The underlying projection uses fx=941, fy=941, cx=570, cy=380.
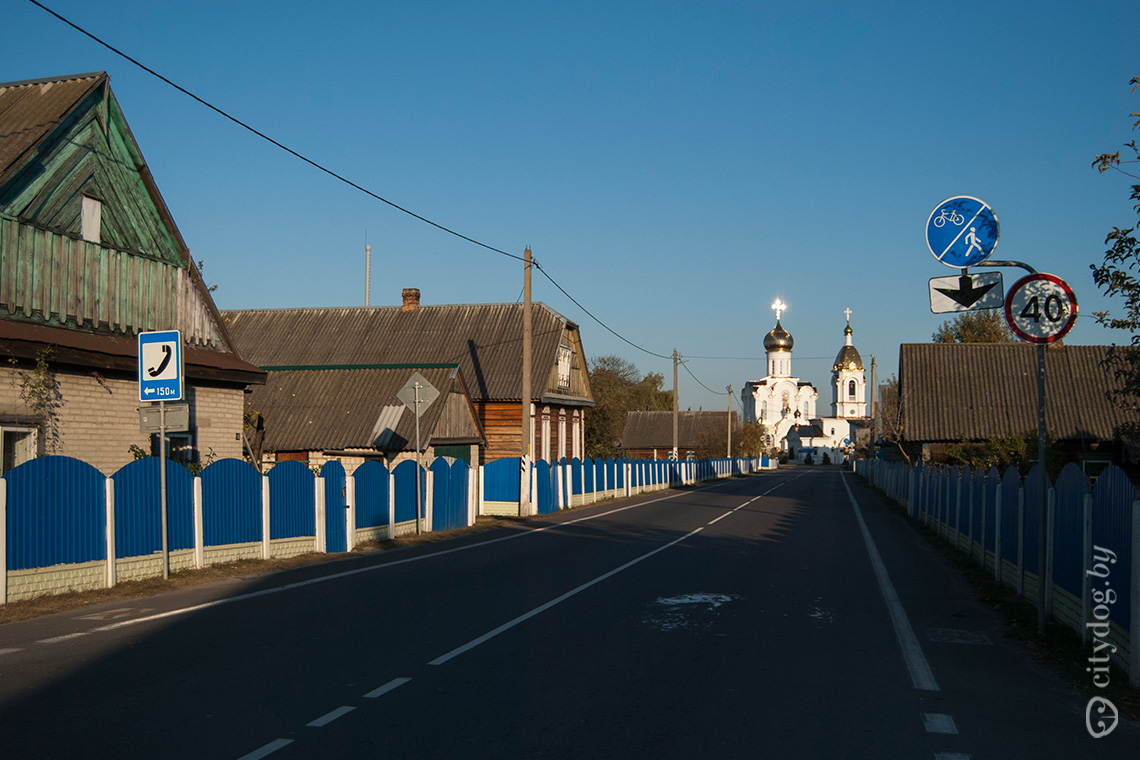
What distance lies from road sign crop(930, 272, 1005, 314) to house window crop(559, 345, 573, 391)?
3622 centimetres

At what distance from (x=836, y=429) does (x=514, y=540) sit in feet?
472

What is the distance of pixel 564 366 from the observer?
152 ft

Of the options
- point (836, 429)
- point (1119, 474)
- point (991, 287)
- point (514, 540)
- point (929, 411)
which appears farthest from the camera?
point (836, 429)

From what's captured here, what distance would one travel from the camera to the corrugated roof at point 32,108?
14.9 m

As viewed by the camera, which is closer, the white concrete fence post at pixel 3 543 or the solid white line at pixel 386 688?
the solid white line at pixel 386 688

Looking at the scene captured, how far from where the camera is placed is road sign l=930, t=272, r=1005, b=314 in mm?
8875

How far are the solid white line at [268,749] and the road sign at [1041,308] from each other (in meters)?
7.05

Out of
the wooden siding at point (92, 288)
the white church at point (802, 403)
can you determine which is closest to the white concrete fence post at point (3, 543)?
the wooden siding at point (92, 288)

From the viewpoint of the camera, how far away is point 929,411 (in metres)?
44.3

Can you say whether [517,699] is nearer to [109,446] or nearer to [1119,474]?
[1119,474]

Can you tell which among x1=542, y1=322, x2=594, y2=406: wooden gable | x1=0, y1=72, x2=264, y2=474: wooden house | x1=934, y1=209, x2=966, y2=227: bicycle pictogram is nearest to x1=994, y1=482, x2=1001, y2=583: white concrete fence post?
x1=934, y1=209, x2=966, y2=227: bicycle pictogram

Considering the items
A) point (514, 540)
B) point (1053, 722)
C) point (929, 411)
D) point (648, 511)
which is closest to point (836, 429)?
point (929, 411)

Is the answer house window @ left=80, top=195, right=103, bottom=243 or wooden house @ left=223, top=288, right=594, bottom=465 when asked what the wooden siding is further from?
wooden house @ left=223, top=288, right=594, bottom=465

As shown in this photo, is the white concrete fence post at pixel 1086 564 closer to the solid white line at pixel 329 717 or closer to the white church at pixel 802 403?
the solid white line at pixel 329 717
